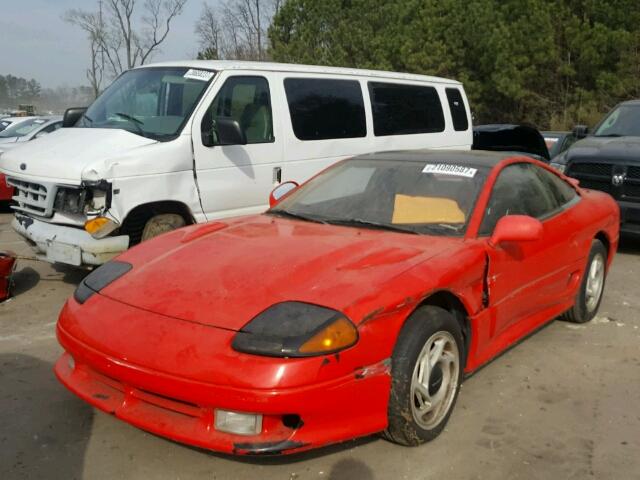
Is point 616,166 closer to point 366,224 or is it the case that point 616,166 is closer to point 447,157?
point 447,157

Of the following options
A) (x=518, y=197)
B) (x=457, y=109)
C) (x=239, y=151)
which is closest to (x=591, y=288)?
(x=518, y=197)

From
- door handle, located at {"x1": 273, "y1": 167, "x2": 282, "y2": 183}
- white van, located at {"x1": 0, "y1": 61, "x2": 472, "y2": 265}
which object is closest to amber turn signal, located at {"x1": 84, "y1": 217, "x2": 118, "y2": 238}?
white van, located at {"x1": 0, "y1": 61, "x2": 472, "y2": 265}

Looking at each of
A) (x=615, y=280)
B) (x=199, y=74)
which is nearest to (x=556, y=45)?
(x=615, y=280)

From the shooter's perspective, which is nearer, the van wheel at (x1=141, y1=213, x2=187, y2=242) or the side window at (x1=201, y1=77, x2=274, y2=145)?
the van wheel at (x1=141, y1=213, x2=187, y2=242)

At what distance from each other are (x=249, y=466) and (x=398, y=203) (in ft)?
5.81

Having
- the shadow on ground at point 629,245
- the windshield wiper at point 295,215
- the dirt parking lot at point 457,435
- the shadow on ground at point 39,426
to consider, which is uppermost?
the windshield wiper at point 295,215

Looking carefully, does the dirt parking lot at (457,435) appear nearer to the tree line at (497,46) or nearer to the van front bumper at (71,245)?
the van front bumper at (71,245)

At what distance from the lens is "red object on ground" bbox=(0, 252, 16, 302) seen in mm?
5406

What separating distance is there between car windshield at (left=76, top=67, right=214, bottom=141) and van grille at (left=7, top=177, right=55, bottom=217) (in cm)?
83

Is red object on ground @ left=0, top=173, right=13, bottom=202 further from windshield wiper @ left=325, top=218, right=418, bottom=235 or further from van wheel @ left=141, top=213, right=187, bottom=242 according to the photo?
windshield wiper @ left=325, top=218, right=418, bottom=235

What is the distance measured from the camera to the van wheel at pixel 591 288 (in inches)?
188

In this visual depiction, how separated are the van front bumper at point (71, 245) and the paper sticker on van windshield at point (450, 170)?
2.54m

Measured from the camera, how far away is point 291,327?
2676 mm

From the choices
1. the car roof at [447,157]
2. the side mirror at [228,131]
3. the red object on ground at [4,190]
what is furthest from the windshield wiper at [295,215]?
the red object on ground at [4,190]
